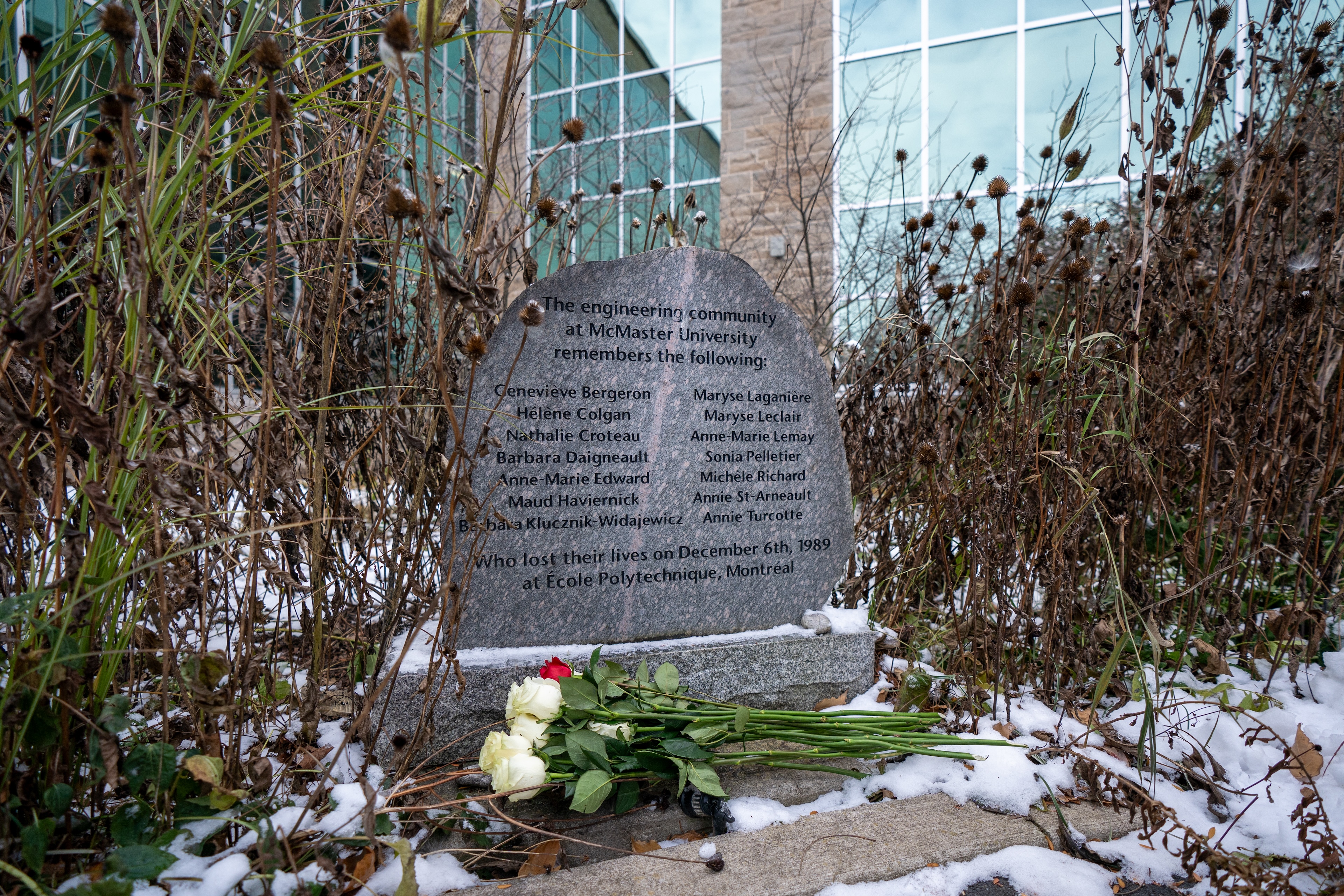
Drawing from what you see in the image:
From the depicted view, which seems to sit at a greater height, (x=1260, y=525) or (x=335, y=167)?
(x=335, y=167)

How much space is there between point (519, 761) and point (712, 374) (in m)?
1.13

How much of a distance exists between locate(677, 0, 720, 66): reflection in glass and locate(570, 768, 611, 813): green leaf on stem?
26.3 feet

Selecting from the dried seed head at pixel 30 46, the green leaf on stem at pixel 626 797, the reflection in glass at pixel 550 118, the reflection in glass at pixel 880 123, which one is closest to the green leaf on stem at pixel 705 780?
the green leaf on stem at pixel 626 797

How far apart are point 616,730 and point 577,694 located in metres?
0.12

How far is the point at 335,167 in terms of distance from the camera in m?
1.75

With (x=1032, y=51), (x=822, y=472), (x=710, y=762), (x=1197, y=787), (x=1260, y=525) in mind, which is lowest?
(x=1197, y=787)

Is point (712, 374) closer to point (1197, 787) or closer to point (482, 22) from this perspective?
point (1197, 787)

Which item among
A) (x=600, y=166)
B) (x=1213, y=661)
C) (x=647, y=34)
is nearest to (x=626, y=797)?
(x=1213, y=661)

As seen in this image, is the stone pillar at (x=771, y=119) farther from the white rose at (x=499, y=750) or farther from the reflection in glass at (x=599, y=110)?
the white rose at (x=499, y=750)

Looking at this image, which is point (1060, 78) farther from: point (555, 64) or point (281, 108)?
point (281, 108)

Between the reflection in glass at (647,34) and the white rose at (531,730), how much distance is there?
7.92m

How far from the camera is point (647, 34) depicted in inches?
321

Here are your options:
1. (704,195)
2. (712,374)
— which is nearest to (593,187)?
(704,195)

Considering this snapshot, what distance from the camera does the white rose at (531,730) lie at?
5.11ft
